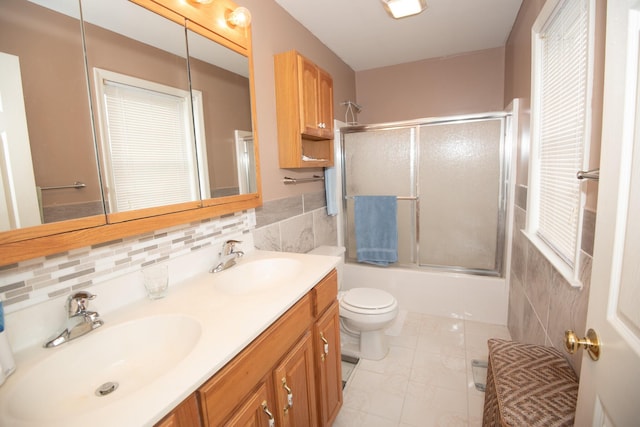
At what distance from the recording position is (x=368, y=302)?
6.89 ft

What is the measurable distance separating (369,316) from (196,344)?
140cm

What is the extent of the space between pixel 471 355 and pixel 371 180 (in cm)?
163

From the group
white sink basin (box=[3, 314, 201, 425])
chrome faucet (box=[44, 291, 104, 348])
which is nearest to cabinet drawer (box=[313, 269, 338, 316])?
white sink basin (box=[3, 314, 201, 425])

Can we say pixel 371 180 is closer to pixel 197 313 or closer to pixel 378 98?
pixel 378 98

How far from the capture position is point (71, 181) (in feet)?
2.97

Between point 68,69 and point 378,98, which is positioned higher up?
point 378,98

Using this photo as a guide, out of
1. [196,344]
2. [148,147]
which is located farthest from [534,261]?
[148,147]

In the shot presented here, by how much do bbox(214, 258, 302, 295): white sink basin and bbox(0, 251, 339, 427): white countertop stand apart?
0.01 metres

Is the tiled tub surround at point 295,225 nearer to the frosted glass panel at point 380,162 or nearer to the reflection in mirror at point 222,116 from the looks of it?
the reflection in mirror at point 222,116

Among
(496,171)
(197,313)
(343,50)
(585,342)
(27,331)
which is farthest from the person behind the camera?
(343,50)

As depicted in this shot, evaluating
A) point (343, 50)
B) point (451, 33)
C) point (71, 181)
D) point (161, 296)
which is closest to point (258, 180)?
point (161, 296)

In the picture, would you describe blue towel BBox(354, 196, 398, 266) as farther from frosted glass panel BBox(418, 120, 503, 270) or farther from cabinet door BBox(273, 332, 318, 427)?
cabinet door BBox(273, 332, 318, 427)

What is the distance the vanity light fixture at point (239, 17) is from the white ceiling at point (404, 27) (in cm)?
68

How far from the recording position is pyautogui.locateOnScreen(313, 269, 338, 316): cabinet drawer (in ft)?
4.37
